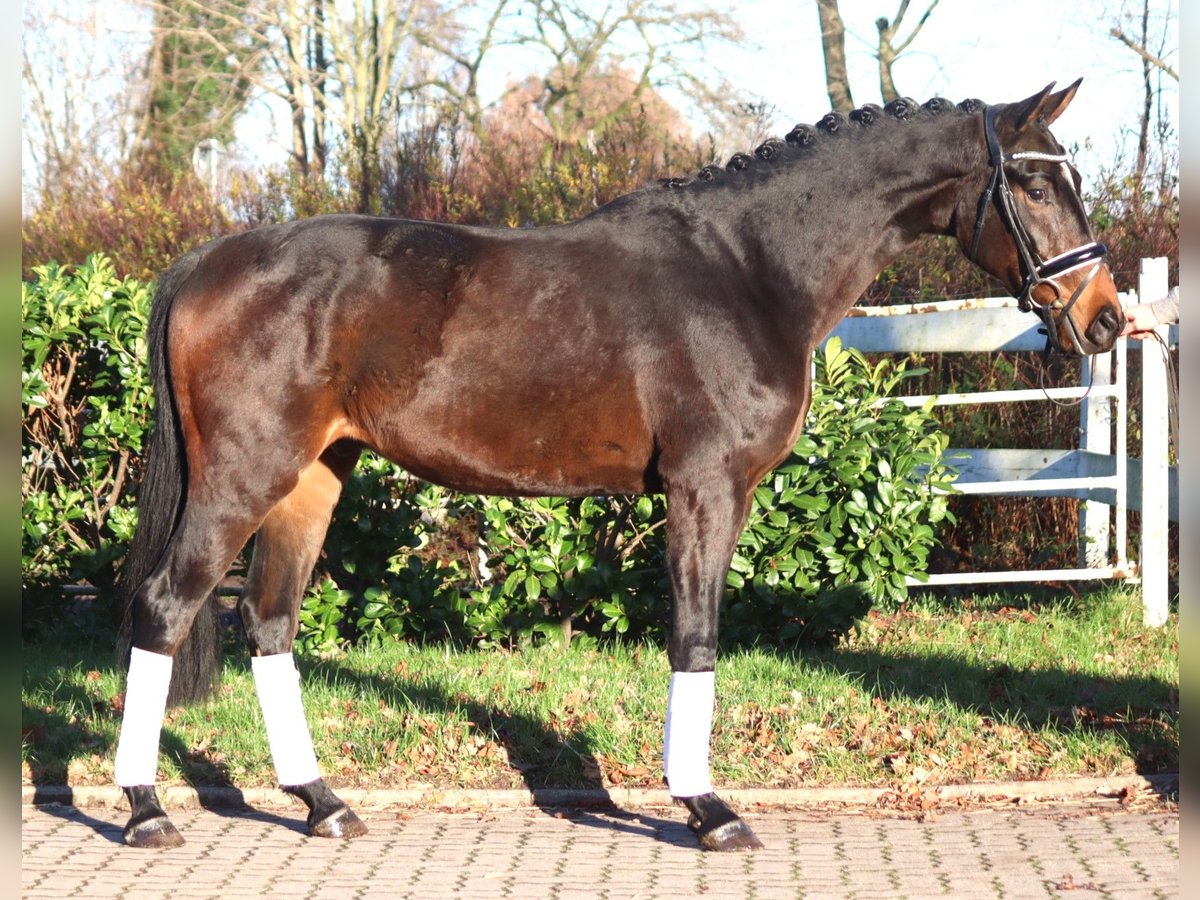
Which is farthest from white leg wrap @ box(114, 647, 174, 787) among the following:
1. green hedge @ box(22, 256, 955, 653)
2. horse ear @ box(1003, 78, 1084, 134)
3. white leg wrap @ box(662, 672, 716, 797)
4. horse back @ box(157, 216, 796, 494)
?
horse ear @ box(1003, 78, 1084, 134)

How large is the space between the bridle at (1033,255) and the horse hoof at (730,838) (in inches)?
75.8

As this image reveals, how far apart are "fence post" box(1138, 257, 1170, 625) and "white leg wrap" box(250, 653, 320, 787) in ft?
15.6

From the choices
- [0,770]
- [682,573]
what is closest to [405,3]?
[682,573]

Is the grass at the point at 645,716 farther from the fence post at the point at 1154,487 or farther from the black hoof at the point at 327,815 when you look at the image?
the black hoof at the point at 327,815

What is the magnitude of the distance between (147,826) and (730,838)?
6.26 feet

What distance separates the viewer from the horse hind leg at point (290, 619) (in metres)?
4.41

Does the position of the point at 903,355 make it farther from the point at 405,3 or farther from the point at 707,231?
the point at 405,3

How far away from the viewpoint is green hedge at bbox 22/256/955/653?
6.48 m

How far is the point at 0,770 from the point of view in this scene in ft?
5.24

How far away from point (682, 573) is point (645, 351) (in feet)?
2.44

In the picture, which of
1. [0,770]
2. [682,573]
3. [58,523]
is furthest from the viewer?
[58,523]

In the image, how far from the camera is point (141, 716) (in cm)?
425

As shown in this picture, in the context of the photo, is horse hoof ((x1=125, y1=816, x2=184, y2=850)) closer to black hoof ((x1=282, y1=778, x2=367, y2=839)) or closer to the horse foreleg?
black hoof ((x1=282, y1=778, x2=367, y2=839))

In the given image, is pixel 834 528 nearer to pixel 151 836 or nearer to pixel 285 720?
pixel 285 720
